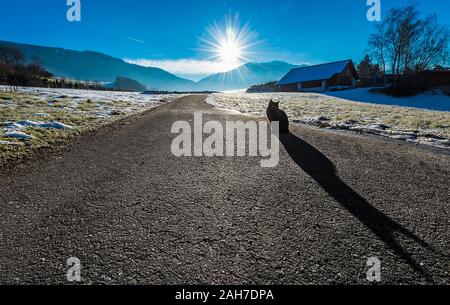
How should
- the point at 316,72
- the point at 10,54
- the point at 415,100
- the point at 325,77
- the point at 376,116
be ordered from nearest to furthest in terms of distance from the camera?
1. the point at 376,116
2. the point at 415,100
3. the point at 325,77
4. the point at 316,72
5. the point at 10,54

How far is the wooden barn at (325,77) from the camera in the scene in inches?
2039

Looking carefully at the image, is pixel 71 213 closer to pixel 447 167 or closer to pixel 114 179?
pixel 114 179

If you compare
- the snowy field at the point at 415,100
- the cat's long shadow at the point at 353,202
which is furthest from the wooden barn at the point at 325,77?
the cat's long shadow at the point at 353,202

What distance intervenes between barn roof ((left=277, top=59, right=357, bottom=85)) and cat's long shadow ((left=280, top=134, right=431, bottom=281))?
5337 cm

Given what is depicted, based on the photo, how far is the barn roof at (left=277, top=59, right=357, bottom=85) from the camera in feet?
170

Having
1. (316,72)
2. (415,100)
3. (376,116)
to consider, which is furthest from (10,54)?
(415,100)

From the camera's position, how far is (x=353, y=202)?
3.14m

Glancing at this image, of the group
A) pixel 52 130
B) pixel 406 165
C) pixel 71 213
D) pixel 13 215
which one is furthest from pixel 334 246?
pixel 52 130

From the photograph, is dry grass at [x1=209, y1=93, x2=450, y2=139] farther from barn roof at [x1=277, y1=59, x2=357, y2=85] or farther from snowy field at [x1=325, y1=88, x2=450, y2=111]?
barn roof at [x1=277, y1=59, x2=357, y2=85]

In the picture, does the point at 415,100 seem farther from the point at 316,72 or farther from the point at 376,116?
the point at 316,72

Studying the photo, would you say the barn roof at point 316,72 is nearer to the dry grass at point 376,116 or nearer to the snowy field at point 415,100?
the snowy field at point 415,100

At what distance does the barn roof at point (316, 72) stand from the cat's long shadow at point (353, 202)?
53.4 meters

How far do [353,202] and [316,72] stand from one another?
61.7 m

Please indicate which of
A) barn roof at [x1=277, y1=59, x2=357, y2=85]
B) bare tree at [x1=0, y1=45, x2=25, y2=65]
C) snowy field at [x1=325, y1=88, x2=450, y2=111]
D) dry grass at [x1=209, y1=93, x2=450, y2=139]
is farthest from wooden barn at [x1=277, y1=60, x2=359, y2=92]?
bare tree at [x1=0, y1=45, x2=25, y2=65]
